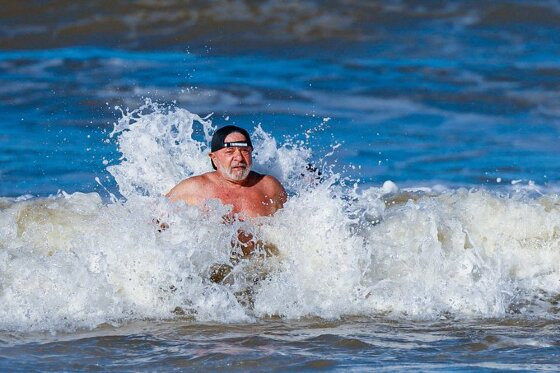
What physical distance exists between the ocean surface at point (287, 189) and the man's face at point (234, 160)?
1.13ft

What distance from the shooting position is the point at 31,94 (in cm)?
1691

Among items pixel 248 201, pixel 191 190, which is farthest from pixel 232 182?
pixel 191 190

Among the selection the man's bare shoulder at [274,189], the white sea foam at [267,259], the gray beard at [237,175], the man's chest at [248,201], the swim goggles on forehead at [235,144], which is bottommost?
the white sea foam at [267,259]

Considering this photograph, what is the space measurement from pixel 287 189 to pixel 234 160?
1048mm

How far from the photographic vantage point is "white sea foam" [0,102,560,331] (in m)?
7.38

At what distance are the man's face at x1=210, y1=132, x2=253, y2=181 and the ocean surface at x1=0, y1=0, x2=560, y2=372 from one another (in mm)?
344

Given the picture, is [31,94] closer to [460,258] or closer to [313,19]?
[313,19]

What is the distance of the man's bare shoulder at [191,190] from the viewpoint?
27.3 ft

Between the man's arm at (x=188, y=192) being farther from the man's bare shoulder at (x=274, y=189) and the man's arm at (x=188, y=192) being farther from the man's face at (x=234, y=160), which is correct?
the man's bare shoulder at (x=274, y=189)

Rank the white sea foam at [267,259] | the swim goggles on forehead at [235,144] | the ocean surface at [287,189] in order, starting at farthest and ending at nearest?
the swim goggles on forehead at [235,144], the white sea foam at [267,259], the ocean surface at [287,189]

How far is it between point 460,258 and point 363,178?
494 centimetres

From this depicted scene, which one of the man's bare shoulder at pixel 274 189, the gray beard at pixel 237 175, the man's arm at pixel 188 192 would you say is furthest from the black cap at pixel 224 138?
the man's bare shoulder at pixel 274 189

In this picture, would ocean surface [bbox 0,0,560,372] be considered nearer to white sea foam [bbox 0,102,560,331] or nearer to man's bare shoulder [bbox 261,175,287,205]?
white sea foam [bbox 0,102,560,331]

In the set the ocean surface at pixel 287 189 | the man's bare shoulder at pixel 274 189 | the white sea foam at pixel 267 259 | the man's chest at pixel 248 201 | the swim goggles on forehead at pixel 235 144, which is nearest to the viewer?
the ocean surface at pixel 287 189
